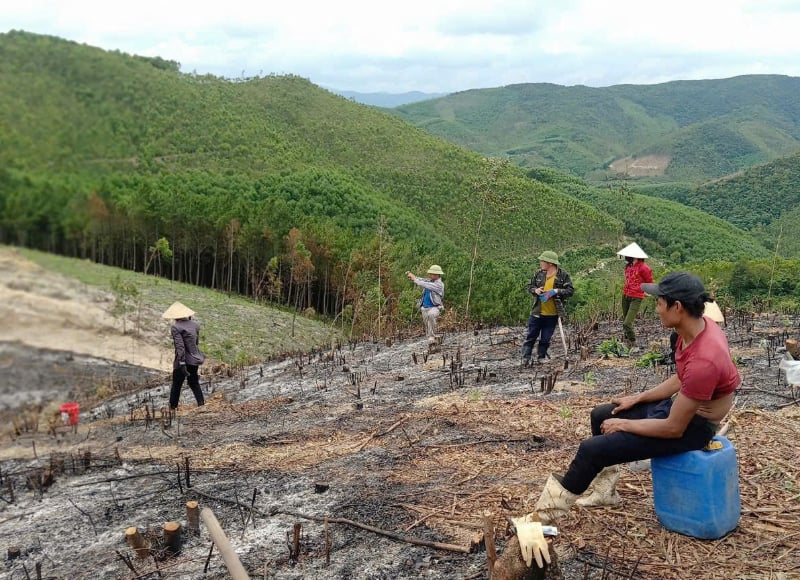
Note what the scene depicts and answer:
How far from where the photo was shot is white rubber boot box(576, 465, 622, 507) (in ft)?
12.9

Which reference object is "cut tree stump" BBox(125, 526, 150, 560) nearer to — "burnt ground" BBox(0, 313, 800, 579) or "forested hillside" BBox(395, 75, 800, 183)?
"burnt ground" BBox(0, 313, 800, 579)

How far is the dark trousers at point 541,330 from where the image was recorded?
8094 mm

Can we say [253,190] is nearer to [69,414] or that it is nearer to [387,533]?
[69,414]

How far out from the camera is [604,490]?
3.94 meters

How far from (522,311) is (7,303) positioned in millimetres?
26932

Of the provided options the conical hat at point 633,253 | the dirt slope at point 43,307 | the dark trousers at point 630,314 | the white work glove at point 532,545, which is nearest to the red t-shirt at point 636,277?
the dark trousers at point 630,314

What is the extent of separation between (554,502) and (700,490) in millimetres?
797

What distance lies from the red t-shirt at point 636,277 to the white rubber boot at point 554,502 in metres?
6.00

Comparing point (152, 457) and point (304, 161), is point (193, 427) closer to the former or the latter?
point (152, 457)

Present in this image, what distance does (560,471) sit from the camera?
15.6 ft

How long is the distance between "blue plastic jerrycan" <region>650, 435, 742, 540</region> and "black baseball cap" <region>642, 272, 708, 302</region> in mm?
868

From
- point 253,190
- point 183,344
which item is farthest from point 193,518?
point 253,190

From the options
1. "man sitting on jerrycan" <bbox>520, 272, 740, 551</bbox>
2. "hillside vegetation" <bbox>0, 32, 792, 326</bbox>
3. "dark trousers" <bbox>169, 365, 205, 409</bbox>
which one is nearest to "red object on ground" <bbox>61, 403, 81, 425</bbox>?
"dark trousers" <bbox>169, 365, 205, 409</bbox>

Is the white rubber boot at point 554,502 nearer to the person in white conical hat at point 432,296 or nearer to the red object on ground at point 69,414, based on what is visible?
the person in white conical hat at point 432,296
